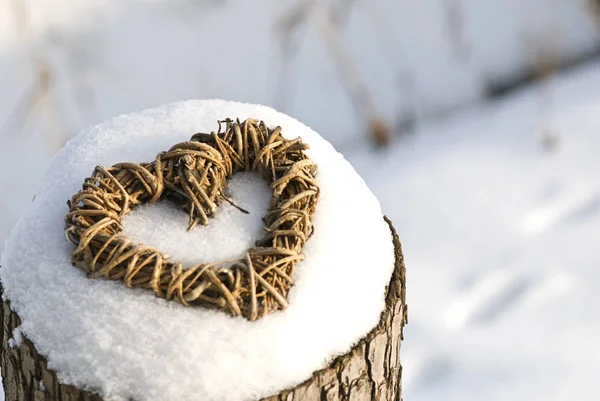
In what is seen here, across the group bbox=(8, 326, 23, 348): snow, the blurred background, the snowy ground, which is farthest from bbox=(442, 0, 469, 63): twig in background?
bbox=(8, 326, 23, 348): snow

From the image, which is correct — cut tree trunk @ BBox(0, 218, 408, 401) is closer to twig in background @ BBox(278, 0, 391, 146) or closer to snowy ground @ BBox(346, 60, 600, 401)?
snowy ground @ BBox(346, 60, 600, 401)

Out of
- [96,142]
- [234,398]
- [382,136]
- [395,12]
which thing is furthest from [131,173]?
[395,12]

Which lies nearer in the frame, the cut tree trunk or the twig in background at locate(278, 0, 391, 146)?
the cut tree trunk

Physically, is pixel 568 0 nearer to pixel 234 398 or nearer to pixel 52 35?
pixel 52 35

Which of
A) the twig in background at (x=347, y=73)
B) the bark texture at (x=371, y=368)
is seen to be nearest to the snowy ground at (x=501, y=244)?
the twig in background at (x=347, y=73)

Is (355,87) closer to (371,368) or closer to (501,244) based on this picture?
(501,244)

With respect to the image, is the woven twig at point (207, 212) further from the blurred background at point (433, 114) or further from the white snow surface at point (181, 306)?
the blurred background at point (433, 114)
